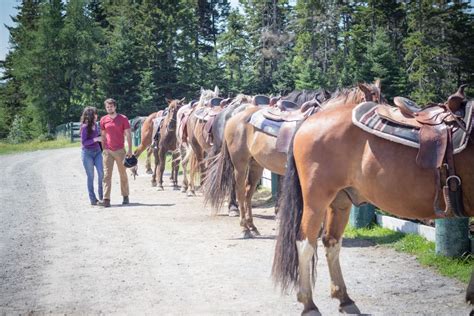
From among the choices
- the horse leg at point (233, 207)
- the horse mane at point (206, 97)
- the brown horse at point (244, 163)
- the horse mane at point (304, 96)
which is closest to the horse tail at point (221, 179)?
the brown horse at point (244, 163)

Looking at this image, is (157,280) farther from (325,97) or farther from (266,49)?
(266,49)

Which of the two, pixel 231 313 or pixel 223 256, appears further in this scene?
pixel 223 256

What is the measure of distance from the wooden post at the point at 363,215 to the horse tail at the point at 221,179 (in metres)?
2.20

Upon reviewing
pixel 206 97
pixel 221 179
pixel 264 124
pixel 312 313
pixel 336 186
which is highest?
pixel 206 97

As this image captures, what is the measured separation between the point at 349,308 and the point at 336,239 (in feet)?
2.10

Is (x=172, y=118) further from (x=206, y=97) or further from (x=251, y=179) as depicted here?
(x=251, y=179)

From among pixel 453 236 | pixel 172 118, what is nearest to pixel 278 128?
pixel 453 236

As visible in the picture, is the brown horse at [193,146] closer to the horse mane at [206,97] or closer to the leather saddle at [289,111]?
the horse mane at [206,97]

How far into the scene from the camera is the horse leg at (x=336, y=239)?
16.1 ft

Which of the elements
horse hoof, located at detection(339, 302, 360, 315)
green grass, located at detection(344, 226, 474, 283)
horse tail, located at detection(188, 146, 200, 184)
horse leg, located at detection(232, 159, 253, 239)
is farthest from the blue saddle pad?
horse tail, located at detection(188, 146, 200, 184)

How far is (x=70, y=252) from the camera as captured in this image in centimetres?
736

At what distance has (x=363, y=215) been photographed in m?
8.31

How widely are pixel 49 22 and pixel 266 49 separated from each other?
2314 cm

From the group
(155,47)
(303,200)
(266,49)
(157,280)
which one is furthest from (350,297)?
(266,49)
